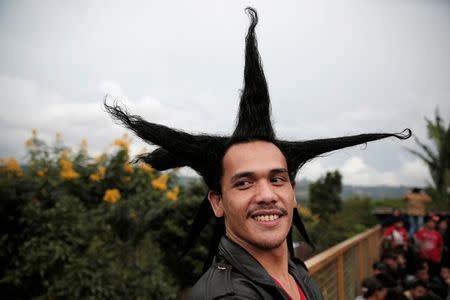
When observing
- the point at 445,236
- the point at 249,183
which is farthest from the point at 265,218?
the point at 445,236

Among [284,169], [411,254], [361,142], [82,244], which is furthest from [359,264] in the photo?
[284,169]

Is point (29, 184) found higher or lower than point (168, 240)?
higher

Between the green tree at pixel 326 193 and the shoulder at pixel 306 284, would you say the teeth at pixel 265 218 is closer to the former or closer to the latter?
the shoulder at pixel 306 284

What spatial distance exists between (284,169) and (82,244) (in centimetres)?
270

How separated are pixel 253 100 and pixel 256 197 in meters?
0.50

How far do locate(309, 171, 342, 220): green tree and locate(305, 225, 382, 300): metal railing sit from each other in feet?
29.3

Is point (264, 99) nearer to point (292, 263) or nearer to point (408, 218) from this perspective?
point (292, 263)

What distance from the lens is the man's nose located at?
1638 millimetres

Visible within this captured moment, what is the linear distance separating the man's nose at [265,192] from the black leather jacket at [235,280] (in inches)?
8.7

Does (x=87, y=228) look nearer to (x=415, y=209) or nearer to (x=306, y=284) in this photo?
(x=306, y=284)

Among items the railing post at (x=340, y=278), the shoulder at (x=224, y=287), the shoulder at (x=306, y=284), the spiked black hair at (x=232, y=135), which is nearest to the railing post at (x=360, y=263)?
the railing post at (x=340, y=278)

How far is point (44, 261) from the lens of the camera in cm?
361

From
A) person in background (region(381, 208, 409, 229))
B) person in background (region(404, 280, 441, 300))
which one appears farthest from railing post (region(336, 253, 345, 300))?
person in background (region(381, 208, 409, 229))

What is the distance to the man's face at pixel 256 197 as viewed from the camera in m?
1.65
